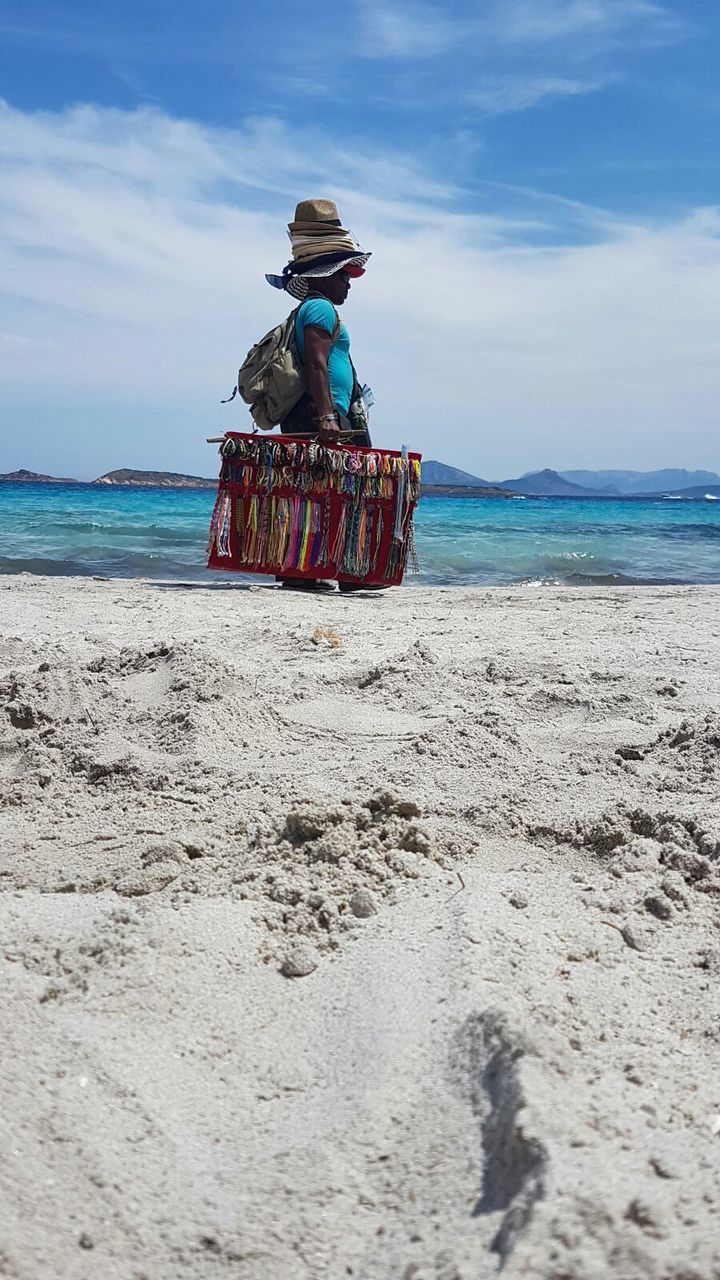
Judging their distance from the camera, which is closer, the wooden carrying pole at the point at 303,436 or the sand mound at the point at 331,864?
the sand mound at the point at 331,864

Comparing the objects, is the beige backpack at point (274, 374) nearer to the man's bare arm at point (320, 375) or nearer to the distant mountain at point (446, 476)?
the man's bare arm at point (320, 375)

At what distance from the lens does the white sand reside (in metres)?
0.98

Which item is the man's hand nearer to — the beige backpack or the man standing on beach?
the man standing on beach

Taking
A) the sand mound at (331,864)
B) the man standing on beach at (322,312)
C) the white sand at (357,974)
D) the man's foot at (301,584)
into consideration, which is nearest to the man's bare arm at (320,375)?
the man standing on beach at (322,312)

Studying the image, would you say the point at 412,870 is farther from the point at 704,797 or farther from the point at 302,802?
the point at 704,797

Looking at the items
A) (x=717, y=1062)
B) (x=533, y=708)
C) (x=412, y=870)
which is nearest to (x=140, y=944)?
(x=412, y=870)

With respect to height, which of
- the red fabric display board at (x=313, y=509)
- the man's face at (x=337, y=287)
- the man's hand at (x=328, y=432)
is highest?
the man's face at (x=337, y=287)

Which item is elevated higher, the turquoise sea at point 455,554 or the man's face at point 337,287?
the man's face at point 337,287

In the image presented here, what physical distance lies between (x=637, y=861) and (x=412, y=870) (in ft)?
1.31

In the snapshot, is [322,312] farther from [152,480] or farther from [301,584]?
[152,480]

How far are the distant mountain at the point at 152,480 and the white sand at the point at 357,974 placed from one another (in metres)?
43.4

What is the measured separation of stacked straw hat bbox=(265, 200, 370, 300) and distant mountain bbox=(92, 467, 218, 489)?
40206mm

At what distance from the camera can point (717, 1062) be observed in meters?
1.24

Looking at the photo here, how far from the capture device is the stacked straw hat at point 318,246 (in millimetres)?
5195
